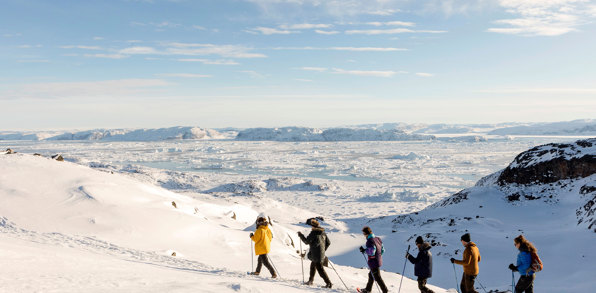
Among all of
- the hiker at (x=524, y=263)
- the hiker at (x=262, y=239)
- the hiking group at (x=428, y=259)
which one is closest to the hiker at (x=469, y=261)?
the hiking group at (x=428, y=259)

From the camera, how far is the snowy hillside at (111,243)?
5621 millimetres

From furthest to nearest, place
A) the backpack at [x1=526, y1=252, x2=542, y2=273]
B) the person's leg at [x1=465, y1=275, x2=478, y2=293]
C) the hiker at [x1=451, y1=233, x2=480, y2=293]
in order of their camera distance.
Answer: the person's leg at [x1=465, y1=275, x2=478, y2=293], the hiker at [x1=451, y1=233, x2=480, y2=293], the backpack at [x1=526, y1=252, x2=542, y2=273]

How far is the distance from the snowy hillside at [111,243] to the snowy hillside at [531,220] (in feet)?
13.4

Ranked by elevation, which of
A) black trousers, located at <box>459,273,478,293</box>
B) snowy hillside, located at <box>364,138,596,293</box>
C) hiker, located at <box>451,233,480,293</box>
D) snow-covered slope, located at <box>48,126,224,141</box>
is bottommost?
snowy hillside, located at <box>364,138,596,293</box>

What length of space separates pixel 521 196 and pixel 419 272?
684 inches

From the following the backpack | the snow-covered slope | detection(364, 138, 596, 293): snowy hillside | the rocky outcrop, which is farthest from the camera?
the snow-covered slope

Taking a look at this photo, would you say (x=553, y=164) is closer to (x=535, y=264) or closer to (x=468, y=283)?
(x=535, y=264)

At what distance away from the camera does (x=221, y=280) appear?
6297mm

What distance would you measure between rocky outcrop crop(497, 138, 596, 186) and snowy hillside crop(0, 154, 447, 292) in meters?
15.7

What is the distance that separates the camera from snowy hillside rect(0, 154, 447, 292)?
18.4ft

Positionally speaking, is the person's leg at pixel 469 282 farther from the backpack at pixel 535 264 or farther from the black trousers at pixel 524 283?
the backpack at pixel 535 264

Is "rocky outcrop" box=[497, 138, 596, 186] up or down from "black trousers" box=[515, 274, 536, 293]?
up

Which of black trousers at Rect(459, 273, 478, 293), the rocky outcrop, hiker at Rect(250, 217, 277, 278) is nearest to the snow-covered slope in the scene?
the rocky outcrop

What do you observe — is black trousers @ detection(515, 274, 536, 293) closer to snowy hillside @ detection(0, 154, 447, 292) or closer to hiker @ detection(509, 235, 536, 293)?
hiker @ detection(509, 235, 536, 293)
